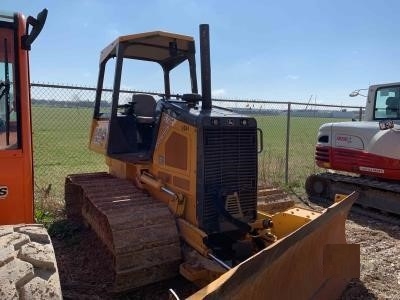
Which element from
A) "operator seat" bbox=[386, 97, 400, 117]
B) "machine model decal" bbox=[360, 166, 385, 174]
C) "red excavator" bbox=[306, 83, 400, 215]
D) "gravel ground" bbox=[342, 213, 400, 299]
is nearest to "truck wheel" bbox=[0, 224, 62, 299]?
"gravel ground" bbox=[342, 213, 400, 299]

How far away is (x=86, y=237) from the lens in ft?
18.7

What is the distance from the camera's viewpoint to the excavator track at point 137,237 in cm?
381

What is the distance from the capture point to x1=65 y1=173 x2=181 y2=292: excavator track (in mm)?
3811

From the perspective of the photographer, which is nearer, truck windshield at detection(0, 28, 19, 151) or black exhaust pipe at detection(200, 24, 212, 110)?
truck windshield at detection(0, 28, 19, 151)

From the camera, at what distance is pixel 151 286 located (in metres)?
4.35

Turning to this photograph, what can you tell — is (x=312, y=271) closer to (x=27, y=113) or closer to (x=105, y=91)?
(x=27, y=113)

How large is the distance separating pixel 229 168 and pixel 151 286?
4.83ft

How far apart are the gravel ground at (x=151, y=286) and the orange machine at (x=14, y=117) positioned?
1.54m

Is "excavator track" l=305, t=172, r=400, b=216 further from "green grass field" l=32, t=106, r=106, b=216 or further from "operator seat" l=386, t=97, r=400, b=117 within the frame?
"green grass field" l=32, t=106, r=106, b=216

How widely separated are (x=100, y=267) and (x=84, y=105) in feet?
11.5

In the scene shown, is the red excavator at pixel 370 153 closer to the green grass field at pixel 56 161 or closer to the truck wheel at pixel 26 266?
the green grass field at pixel 56 161

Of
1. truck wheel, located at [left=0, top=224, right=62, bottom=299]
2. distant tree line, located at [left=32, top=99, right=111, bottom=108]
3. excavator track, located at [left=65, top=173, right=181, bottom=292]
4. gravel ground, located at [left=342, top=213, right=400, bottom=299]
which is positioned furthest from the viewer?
distant tree line, located at [left=32, top=99, right=111, bottom=108]

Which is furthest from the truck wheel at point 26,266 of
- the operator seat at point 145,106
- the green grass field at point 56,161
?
the green grass field at point 56,161

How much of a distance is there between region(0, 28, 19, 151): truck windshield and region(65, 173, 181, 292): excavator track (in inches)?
50.2
